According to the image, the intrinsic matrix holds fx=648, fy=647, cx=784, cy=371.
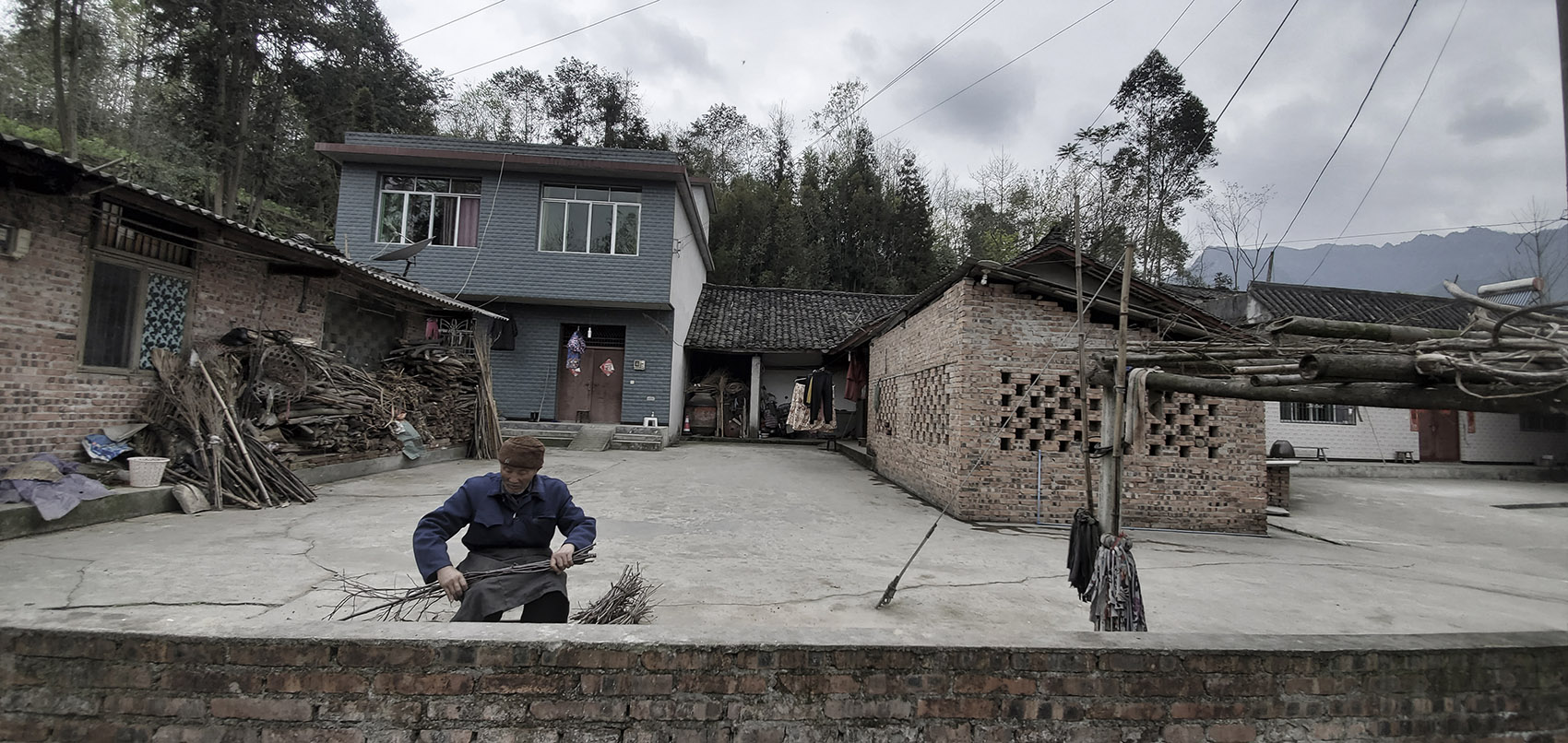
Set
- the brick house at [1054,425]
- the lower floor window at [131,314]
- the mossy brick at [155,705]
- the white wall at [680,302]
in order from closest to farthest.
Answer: the mossy brick at [155,705], the lower floor window at [131,314], the brick house at [1054,425], the white wall at [680,302]

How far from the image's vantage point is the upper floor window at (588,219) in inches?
579

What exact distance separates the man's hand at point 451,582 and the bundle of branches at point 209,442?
547 centimetres

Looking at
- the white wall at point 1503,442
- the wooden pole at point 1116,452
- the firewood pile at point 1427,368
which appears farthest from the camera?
the white wall at point 1503,442

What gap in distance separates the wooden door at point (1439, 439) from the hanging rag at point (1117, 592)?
61.6 ft

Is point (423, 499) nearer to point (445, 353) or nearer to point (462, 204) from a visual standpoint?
point (445, 353)

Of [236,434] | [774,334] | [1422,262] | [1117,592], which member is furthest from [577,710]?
[1422,262]

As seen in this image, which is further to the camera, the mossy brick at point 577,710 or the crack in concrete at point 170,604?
the crack in concrete at point 170,604

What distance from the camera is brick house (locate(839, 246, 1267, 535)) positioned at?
759cm

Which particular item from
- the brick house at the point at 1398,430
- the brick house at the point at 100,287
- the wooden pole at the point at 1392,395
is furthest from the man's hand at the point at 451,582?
the brick house at the point at 1398,430

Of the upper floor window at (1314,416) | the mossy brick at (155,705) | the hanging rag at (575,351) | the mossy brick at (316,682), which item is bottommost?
the mossy brick at (155,705)

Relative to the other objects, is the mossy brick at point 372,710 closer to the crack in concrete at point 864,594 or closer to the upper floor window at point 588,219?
the crack in concrete at point 864,594

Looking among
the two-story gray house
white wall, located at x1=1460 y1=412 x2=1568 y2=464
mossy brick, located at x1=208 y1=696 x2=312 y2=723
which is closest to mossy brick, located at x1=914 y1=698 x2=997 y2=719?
mossy brick, located at x1=208 y1=696 x2=312 y2=723

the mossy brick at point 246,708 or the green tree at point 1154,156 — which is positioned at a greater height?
the green tree at point 1154,156

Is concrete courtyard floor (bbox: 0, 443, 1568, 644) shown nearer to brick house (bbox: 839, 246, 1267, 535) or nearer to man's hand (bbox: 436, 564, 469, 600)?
brick house (bbox: 839, 246, 1267, 535)
